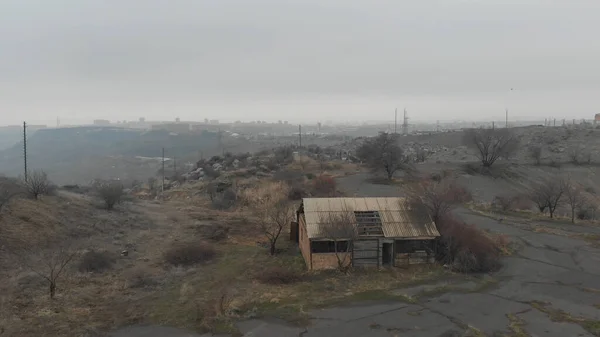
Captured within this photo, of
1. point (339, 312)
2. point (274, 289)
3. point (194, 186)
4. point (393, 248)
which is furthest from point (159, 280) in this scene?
point (194, 186)

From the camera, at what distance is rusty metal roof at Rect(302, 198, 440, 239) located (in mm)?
18000

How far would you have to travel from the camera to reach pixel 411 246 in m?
18.3

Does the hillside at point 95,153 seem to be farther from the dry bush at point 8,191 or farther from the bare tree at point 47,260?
the bare tree at point 47,260

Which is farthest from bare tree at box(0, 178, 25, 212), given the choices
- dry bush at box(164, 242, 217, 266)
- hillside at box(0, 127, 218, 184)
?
hillside at box(0, 127, 218, 184)

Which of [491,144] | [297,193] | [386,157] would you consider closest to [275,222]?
[297,193]

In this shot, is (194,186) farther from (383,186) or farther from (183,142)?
(183,142)

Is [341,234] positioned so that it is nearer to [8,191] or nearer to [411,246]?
[411,246]

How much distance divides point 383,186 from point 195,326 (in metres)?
26.8

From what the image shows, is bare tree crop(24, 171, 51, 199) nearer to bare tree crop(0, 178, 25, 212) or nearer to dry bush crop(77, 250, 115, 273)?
bare tree crop(0, 178, 25, 212)

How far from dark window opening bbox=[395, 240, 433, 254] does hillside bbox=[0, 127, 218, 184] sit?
71.4 m

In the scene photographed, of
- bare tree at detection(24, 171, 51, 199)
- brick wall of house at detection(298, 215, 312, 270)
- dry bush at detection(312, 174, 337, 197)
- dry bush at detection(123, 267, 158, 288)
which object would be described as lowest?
dry bush at detection(123, 267, 158, 288)

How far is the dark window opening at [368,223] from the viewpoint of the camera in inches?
706

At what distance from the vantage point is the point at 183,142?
136 metres

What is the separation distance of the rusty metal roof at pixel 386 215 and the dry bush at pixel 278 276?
163cm
